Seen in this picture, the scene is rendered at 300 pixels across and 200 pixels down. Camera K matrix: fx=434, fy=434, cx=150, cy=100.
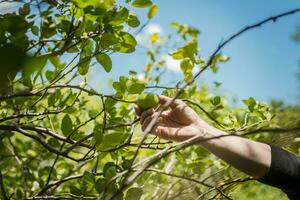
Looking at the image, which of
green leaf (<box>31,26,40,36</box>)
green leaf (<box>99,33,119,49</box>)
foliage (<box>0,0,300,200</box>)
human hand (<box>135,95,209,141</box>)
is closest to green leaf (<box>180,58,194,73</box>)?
foliage (<box>0,0,300,200</box>)

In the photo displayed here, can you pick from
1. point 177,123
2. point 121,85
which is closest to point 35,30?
point 121,85

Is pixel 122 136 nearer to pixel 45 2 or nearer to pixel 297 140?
pixel 45 2

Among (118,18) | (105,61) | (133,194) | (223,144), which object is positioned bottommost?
(133,194)

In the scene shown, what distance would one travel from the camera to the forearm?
2.99 ft

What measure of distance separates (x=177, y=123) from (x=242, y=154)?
0.21m

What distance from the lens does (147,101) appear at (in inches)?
36.8

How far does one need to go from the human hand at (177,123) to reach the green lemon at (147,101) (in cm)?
1

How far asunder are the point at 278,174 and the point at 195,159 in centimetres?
39

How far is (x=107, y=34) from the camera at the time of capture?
97 centimetres

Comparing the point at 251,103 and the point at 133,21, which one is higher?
the point at 133,21

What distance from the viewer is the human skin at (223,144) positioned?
0.91 m

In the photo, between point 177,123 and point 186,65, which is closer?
point 177,123

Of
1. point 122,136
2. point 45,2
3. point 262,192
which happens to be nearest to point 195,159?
point 122,136

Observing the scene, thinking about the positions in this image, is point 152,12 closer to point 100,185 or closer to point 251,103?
point 251,103
